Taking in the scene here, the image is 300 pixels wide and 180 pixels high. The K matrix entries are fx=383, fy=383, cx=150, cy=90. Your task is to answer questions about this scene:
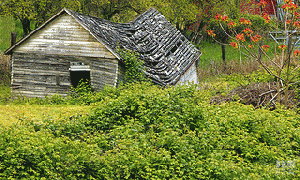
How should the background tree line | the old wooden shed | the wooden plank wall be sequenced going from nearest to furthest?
the old wooden shed → the wooden plank wall → the background tree line

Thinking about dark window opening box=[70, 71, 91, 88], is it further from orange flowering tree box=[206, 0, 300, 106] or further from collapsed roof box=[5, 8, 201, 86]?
orange flowering tree box=[206, 0, 300, 106]

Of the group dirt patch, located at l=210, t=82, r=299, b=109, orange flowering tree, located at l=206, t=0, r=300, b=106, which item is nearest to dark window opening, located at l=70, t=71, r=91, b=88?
dirt patch, located at l=210, t=82, r=299, b=109

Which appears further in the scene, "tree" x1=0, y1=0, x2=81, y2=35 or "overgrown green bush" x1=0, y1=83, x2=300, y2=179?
"tree" x1=0, y1=0, x2=81, y2=35

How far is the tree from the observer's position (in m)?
24.5

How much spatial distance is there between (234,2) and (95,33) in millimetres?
17890

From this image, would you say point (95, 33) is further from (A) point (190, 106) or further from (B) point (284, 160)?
(B) point (284, 160)

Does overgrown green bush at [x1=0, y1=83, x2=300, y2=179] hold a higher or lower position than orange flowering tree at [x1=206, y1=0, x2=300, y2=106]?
lower

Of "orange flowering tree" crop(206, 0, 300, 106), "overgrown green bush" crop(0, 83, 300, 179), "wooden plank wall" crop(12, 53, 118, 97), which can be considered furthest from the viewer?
"wooden plank wall" crop(12, 53, 118, 97)

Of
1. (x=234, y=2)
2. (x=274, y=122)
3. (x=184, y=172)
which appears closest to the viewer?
(x=184, y=172)

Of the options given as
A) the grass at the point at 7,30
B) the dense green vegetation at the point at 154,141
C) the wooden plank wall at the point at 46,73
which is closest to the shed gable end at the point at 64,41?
the wooden plank wall at the point at 46,73

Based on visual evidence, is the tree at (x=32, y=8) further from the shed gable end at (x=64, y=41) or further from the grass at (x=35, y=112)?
the grass at (x=35, y=112)

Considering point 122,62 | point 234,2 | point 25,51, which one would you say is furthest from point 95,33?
point 234,2

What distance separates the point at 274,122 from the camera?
465 inches

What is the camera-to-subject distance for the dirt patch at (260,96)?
15.3 meters
